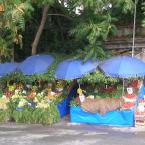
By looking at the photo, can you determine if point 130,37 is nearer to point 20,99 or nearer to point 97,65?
point 97,65

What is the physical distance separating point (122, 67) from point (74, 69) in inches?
59.7

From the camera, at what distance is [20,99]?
14438mm

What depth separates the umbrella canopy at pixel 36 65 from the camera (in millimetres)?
14562

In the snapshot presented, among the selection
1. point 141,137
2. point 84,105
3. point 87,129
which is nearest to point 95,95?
point 84,105

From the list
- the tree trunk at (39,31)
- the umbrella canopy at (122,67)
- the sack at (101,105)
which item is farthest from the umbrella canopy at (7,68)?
the umbrella canopy at (122,67)

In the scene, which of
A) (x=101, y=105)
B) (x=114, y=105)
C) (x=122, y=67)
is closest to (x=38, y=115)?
(x=101, y=105)

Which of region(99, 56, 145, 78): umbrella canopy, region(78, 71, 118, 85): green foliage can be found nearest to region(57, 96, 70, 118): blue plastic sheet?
region(78, 71, 118, 85): green foliage

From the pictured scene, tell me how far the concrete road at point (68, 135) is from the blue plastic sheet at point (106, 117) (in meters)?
0.28

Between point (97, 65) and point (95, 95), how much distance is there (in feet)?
3.76

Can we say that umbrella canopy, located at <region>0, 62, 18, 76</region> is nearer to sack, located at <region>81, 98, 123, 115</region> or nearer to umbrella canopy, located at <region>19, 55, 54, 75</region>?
umbrella canopy, located at <region>19, 55, 54, 75</region>

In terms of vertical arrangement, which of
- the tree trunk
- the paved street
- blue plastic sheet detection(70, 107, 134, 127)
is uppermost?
the tree trunk

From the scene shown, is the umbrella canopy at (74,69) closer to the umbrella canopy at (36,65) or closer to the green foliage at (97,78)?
the green foliage at (97,78)

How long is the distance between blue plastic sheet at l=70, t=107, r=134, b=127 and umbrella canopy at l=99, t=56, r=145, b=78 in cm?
115

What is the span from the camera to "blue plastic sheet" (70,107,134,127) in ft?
43.7
